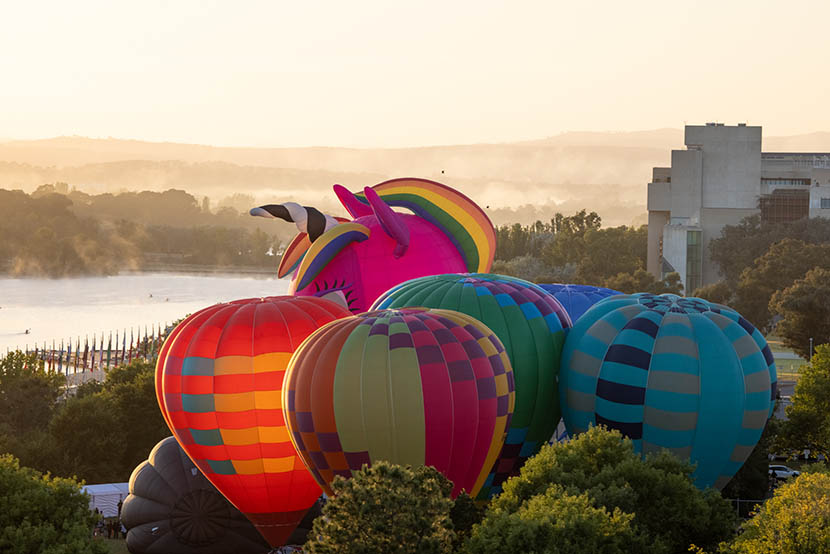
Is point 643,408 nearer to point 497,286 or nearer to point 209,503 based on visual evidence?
point 497,286

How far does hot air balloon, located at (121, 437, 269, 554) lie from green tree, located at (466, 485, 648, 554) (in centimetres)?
1238

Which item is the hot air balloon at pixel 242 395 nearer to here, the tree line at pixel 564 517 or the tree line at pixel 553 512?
the tree line at pixel 553 512

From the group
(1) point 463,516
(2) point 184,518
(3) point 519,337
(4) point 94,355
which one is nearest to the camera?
(1) point 463,516

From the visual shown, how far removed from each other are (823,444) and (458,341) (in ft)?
64.7

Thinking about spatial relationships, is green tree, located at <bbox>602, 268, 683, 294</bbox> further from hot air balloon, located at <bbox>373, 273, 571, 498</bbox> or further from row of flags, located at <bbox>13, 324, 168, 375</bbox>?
hot air balloon, located at <bbox>373, 273, 571, 498</bbox>

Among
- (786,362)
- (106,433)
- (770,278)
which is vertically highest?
(770,278)

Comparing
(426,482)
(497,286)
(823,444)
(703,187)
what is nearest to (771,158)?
(703,187)

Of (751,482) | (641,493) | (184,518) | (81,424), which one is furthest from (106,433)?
(641,493)

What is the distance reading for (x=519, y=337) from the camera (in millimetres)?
30812

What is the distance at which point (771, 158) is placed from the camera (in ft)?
425

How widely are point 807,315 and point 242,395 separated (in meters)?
54.6

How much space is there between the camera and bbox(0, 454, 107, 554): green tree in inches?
1022

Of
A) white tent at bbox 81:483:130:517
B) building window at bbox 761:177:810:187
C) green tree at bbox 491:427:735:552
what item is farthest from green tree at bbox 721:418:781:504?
building window at bbox 761:177:810:187

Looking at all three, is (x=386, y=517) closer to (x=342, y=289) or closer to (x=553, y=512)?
(x=553, y=512)
